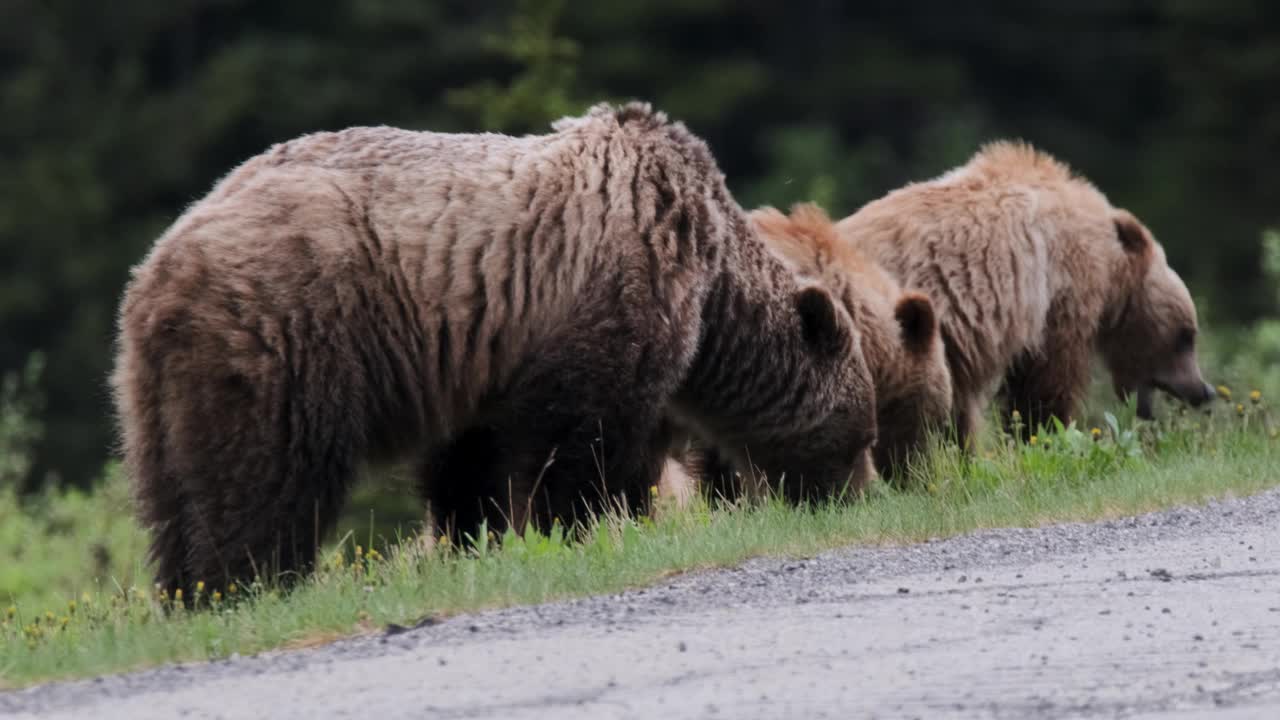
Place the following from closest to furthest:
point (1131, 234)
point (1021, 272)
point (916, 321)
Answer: point (916, 321) < point (1021, 272) < point (1131, 234)

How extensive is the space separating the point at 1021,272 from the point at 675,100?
17.5 meters

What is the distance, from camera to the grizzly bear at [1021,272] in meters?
10.1

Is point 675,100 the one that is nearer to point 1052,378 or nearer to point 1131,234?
point 1131,234

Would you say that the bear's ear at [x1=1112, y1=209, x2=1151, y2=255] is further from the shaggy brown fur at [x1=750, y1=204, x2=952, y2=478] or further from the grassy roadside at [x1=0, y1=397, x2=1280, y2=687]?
the shaggy brown fur at [x1=750, y1=204, x2=952, y2=478]

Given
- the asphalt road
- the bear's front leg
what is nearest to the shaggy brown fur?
the bear's front leg

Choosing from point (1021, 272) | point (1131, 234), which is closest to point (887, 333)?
point (1021, 272)

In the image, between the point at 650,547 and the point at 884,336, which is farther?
the point at 884,336

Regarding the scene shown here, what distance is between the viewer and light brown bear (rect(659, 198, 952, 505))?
9.32 meters

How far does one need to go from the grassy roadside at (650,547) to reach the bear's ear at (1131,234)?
105 cm

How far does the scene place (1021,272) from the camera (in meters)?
10.2

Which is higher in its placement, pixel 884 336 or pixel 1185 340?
pixel 884 336

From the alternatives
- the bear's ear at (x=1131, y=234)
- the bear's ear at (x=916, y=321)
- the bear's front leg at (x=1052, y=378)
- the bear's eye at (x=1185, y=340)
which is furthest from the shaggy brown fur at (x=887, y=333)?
the bear's eye at (x=1185, y=340)

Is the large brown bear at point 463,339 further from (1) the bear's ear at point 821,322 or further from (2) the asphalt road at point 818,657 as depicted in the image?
(2) the asphalt road at point 818,657

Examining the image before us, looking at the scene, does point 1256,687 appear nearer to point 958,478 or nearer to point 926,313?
point 958,478
